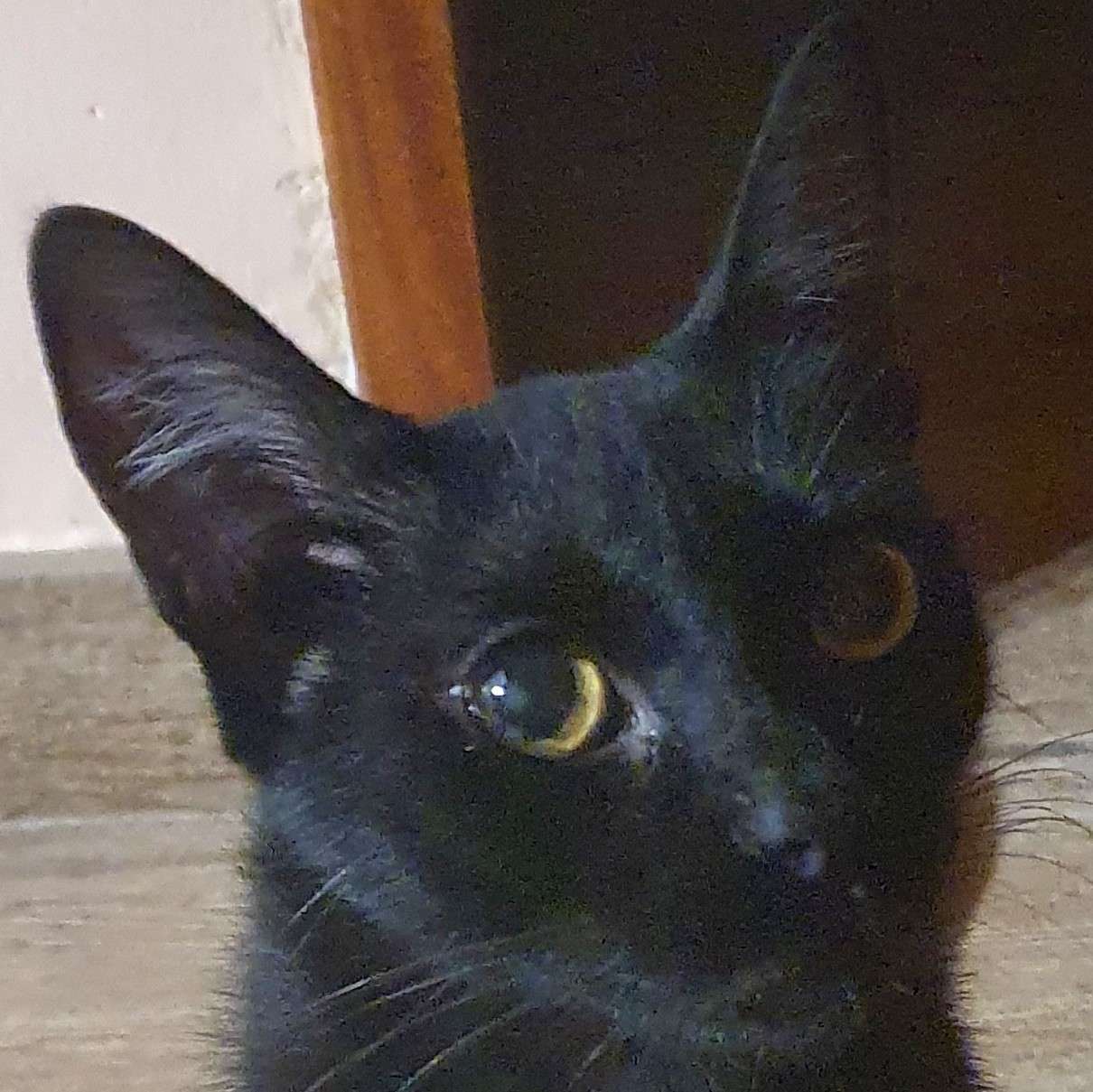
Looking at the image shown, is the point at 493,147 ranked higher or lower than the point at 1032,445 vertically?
higher

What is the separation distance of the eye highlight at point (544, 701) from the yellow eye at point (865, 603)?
98 mm

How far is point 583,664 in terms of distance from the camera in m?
0.56

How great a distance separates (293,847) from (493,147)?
43 centimetres

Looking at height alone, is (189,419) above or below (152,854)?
above

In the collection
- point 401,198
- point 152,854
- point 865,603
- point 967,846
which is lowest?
point 152,854

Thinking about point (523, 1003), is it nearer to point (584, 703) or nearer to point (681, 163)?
point (584, 703)

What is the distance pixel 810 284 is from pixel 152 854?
1.97ft

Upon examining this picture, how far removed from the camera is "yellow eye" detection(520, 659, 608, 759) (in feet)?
1.82

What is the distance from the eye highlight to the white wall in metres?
0.48

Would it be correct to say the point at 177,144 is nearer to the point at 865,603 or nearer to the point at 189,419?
the point at 189,419

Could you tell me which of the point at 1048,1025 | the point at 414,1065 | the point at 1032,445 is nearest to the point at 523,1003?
the point at 414,1065

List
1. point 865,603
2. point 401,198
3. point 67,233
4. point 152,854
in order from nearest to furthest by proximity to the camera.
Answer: point 67,233
point 865,603
point 401,198
point 152,854

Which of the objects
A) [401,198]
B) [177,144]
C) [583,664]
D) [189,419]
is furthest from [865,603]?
[177,144]

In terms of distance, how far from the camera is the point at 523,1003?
22.8 inches
